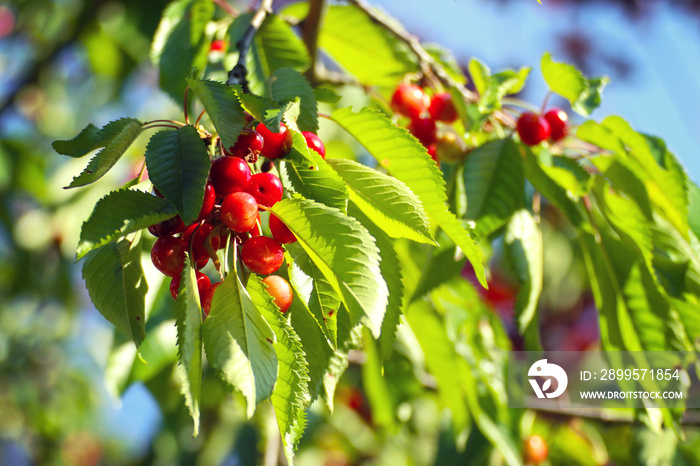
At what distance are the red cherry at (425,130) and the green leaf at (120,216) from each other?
748 millimetres

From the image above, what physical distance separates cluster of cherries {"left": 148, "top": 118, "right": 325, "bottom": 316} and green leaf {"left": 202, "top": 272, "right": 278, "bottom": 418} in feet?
0.14

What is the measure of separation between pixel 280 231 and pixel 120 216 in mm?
186

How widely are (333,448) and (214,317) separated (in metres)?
2.57

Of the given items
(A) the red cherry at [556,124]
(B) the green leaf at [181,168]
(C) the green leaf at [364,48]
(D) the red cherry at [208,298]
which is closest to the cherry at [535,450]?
(A) the red cherry at [556,124]

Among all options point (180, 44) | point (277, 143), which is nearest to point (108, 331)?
point (180, 44)

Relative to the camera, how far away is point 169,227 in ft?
2.30

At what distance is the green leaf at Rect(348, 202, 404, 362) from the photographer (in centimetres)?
Answer: 81

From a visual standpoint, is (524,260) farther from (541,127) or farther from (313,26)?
(313,26)

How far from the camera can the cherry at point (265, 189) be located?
70 cm

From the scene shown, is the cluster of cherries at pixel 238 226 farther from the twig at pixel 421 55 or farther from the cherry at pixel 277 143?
the twig at pixel 421 55

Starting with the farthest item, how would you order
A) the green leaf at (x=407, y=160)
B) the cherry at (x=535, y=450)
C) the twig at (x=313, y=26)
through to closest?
1. the cherry at (x=535, y=450)
2. the twig at (x=313, y=26)
3. the green leaf at (x=407, y=160)

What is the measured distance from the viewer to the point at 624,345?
3.71ft

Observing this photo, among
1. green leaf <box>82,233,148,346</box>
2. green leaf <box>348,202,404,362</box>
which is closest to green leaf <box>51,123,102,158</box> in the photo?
green leaf <box>82,233,148,346</box>

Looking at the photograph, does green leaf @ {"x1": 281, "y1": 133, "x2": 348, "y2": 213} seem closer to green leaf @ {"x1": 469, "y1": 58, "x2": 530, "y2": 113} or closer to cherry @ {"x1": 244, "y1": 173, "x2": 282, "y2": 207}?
cherry @ {"x1": 244, "y1": 173, "x2": 282, "y2": 207}
